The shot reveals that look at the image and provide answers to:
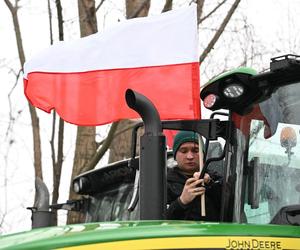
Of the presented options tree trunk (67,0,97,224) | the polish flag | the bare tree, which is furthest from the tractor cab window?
the bare tree

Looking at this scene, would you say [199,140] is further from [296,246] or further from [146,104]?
[296,246]

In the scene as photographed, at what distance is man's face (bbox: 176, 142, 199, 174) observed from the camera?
19.2ft

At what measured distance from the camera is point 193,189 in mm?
5168

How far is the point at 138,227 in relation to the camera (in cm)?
Result: 412

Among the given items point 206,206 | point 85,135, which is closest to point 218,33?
point 85,135

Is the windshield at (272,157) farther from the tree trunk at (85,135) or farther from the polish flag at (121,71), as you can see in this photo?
the tree trunk at (85,135)

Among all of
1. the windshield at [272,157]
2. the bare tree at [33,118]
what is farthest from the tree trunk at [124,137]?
the windshield at [272,157]

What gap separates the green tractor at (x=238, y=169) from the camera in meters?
4.11

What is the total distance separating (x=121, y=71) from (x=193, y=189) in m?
2.69

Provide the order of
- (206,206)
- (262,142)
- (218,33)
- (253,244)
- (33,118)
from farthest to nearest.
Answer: (33,118)
(218,33)
(206,206)
(262,142)
(253,244)

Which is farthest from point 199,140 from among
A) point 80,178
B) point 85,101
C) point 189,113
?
point 80,178

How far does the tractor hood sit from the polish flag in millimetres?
2382

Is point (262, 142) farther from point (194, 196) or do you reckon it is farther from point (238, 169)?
point (194, 196)

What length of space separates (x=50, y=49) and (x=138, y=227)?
14.3 ft
